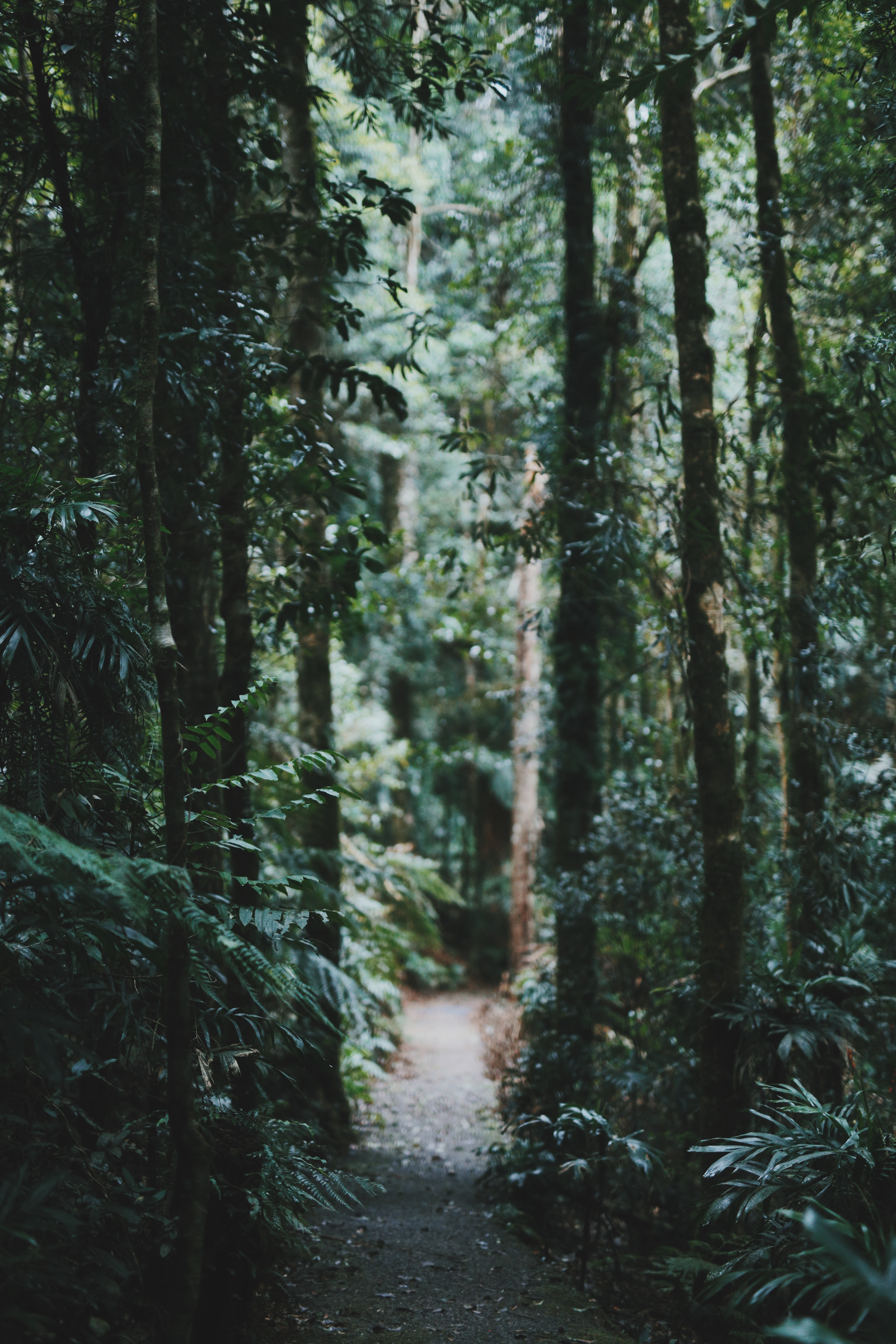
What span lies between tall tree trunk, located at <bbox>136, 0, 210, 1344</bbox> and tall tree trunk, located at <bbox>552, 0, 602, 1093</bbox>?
4256 millimetres

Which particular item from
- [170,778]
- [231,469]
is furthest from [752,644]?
[170,778]

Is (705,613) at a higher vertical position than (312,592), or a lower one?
lower

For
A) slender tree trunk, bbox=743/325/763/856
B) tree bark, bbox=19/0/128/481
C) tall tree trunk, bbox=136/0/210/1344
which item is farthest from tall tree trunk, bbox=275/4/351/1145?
slender tree trunk, bbox=743/325/763/856

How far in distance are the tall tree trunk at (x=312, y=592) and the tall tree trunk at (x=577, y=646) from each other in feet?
6.49

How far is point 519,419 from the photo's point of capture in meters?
11.9

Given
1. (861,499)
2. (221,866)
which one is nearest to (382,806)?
(221,866)

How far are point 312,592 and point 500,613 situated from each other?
19.4 feet

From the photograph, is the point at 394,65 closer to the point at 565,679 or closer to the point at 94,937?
the point at 565,679

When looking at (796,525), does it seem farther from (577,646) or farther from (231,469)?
(231,469)

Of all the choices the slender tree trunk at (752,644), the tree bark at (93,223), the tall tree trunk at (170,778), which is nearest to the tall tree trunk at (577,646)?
the slender tree trunk at (752,644)

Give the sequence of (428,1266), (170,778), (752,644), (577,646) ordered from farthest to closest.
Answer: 1. (577,646)
2. (752,644)
3. (428,1266)
4. (170,778)

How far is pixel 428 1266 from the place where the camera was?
4.51 metres

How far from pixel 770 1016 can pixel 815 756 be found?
2.11m

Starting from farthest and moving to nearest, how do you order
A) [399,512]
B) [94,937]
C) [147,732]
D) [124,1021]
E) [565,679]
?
1. [399,512]
2. [565,679]
3. [147,732]
4. [124,1021]
5. [94,937]
